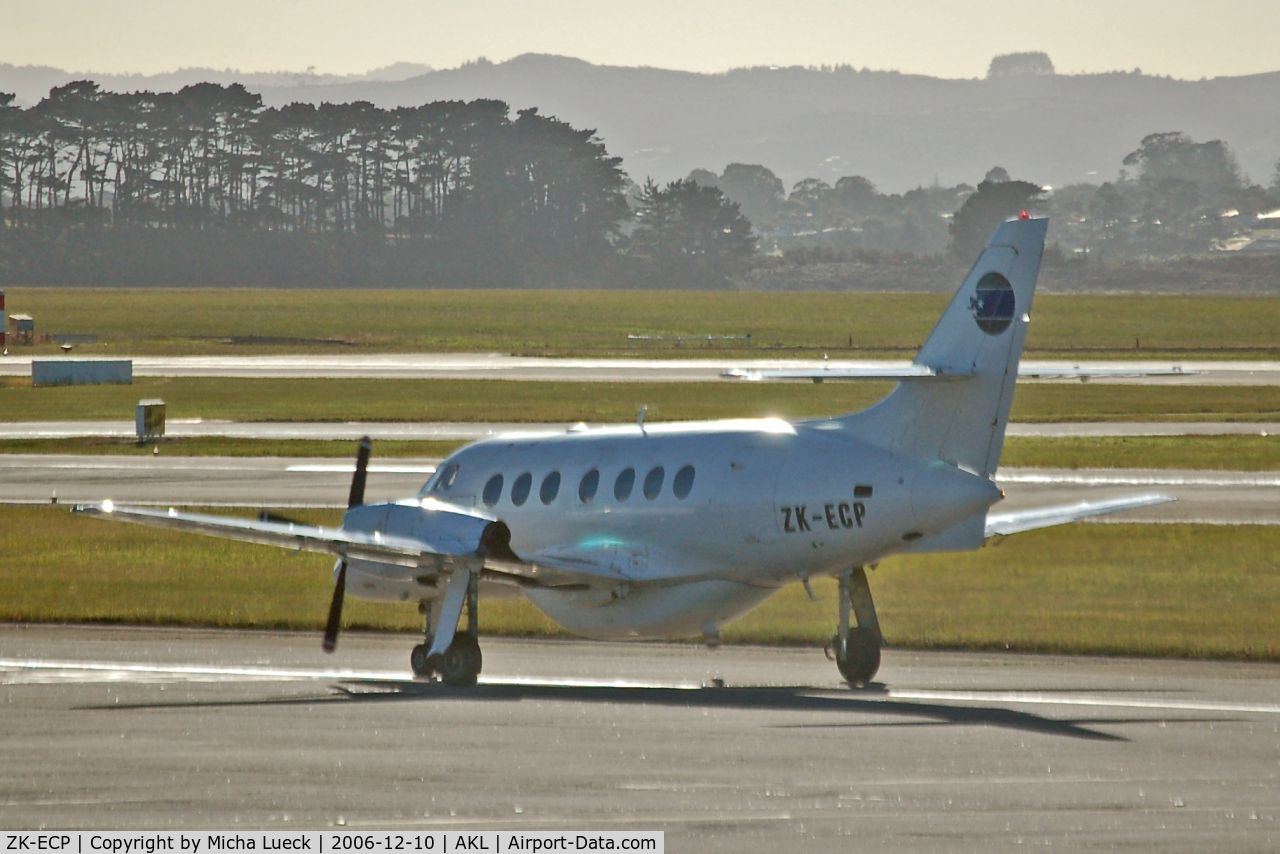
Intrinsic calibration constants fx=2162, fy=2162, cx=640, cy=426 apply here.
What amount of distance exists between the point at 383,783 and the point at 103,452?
161 ft

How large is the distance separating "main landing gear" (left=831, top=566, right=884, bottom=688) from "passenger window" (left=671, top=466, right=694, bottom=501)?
82.7 inches

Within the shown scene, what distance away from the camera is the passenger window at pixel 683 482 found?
85.0ft

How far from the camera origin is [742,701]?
79.7 ft

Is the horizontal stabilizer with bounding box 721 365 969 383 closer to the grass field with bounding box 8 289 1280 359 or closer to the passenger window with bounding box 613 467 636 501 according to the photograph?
the passenger window with bounding box 613 467 636 501

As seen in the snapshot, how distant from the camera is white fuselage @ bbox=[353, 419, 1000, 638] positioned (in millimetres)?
24266

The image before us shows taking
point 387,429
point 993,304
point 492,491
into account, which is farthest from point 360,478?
point 387,429

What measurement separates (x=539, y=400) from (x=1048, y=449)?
2766cm

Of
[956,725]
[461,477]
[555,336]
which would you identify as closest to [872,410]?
[956,725]

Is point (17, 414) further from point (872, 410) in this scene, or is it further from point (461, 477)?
point (872, 410)

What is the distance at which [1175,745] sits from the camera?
20781 mm

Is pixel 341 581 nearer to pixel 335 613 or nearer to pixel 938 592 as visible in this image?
pixel 335 613

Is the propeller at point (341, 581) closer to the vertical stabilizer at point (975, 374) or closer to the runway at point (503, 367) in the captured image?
the vertical stabilizer at point (975, 374)
